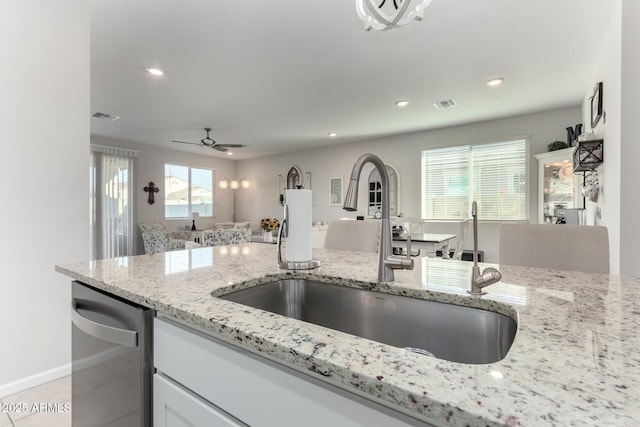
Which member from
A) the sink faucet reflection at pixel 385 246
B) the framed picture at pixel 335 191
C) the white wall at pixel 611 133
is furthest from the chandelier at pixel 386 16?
the framed picture at pixel 335 191

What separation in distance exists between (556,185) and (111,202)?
25.5 feet

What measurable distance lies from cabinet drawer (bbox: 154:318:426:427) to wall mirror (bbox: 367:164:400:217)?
5.58m

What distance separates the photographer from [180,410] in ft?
2.50

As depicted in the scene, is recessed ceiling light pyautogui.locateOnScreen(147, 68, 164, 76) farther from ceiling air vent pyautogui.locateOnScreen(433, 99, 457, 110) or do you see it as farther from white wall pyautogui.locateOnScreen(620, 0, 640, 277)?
white wall pyautogui.locateOnScreen(620, 0, 640, 277)

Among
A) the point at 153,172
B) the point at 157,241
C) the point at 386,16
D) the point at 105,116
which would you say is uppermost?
the point at 105,116

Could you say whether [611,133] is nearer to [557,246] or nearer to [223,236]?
[557,246]

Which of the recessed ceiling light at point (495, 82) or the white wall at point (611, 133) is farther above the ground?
the recessed ceiling light at point (495, 82)

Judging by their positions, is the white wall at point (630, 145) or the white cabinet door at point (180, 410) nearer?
the white cabinet door at point (180, 410)

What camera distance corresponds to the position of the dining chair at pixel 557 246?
1329mm

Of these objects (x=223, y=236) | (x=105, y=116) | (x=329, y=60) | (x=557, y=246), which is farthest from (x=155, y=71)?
(x=557, y=246)

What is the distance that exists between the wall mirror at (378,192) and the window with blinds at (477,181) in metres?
0.52

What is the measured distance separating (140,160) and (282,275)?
676 centimetres

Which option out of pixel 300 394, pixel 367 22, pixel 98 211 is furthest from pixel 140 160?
pixel 300 394

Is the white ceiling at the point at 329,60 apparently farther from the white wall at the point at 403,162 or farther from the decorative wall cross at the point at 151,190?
the decorative wall cross at the point at 151,190
